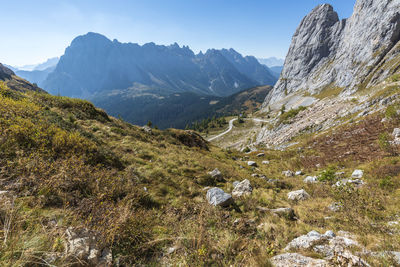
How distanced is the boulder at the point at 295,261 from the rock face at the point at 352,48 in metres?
96.2

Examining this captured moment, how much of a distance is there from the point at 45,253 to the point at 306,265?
5113 millimetres

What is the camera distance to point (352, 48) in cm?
11419

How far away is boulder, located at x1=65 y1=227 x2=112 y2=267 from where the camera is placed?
3222mm

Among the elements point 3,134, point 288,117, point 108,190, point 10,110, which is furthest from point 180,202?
point 288,117

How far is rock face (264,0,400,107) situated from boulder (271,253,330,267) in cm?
9620

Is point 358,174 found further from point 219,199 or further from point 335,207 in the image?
point 219,199

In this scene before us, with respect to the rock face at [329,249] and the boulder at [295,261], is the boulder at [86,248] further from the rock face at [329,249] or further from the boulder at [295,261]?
the rock face at [329,249]

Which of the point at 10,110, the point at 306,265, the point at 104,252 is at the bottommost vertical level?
the point at 306,265

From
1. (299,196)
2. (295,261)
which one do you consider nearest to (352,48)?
(299,196)

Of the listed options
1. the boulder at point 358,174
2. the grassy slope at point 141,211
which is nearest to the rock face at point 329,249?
the grassy slope at point 141,211

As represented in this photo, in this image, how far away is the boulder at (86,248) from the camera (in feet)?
10.6

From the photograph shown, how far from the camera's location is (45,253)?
292 centimetres

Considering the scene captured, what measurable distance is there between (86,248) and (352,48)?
546 ft

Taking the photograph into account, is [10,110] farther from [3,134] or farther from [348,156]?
[348,156]
